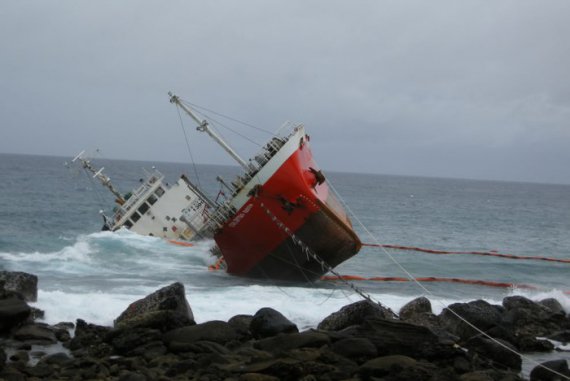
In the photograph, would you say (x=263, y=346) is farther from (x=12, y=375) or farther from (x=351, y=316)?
(x=12, y=375)

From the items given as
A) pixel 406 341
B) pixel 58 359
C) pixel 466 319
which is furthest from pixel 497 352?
pixel 58 359

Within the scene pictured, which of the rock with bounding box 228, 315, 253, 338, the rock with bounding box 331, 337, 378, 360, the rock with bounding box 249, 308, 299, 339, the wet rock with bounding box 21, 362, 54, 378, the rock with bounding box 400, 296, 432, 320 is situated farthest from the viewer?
the rock with bounding box 400, 296, 432, 320

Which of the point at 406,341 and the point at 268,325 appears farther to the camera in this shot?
the point at 268,325

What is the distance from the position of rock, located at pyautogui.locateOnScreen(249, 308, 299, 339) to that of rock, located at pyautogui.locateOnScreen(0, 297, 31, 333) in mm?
4532

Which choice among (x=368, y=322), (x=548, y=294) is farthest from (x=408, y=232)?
(x=368, y=322)

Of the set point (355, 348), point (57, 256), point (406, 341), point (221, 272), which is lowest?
point (355, 348)

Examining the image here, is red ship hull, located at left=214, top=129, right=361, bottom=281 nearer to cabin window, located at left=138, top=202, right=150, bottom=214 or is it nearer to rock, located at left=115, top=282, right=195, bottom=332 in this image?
rock, located at left=115, top=282, right=195, bottom=332

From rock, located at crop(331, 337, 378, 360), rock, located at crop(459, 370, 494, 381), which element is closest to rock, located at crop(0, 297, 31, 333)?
rock, located at crop(331, 337, 378, 360)

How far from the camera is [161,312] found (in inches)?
538

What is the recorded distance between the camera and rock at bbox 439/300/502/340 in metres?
14.7

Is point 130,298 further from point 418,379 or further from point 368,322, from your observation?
point 418,379

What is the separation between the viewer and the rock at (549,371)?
11.7 meters

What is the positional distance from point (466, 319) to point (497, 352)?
193 centimetres

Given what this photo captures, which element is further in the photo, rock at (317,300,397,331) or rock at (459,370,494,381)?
rock at (317,300,397,331)
